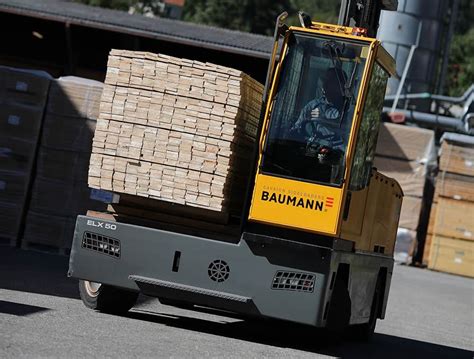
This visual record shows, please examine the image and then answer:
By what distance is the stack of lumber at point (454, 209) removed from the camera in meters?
27.5

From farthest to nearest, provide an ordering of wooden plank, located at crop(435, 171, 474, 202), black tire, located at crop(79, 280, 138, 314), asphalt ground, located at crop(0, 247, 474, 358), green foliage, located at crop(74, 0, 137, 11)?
green foliage, located at crop(74, 0, 137, 11), wooden plank, located at crop(435, 171, 474, 202), black tire, located at crop(79, 280, 138, 314), asphalt ground, located at crop(0, 247, 474, 358)

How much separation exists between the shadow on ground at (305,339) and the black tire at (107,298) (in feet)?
0.51

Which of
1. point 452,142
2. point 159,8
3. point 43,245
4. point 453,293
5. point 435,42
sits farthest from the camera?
point 159,8

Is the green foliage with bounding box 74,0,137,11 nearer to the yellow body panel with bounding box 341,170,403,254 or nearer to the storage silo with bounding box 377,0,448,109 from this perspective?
the storage silo with bounding box 377,0,448,109

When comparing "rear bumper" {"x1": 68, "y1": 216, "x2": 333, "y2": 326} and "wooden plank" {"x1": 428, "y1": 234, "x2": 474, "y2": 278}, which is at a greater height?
"wooden plank" {"x1": 428, "y1": 234, "x2": 474, "y2": 278}

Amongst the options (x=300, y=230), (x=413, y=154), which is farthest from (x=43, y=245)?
(x=413, y=154)

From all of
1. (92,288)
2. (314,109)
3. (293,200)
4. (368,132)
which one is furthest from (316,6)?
(293,200)

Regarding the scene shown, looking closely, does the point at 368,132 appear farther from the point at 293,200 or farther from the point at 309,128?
the point at 293,200

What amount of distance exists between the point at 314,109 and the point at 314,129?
0.19 m

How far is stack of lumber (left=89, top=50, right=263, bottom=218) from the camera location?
10867mm

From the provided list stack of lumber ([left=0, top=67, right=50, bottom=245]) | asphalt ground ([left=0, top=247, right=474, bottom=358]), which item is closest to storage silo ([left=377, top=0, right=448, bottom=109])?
asphalt ground ([left=0, top=247, right=474, bottom=358])

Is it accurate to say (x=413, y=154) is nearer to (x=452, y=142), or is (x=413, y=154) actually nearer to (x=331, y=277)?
(x=452, y=142)

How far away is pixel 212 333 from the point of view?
11359mm

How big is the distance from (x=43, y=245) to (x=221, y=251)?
785 cm
